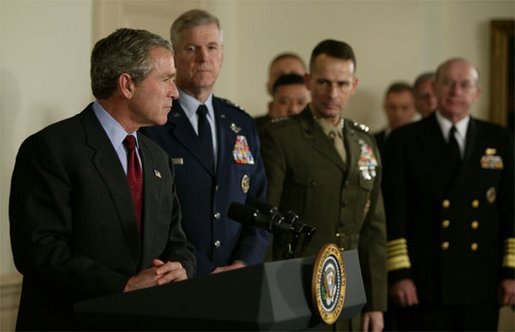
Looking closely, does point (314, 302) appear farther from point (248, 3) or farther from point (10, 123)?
point (248, 3)

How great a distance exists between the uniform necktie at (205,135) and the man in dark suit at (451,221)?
4.29ft

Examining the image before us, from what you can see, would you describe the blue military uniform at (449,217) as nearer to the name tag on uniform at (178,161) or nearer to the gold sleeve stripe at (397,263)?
the gold sleeve stripe at (397,263)

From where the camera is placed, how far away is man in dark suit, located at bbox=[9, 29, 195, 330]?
2.28 metres

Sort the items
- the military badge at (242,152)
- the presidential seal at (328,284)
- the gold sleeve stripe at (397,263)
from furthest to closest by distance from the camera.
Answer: the gold sleeve stripe at (397,263) → the military badge at (242,152) → the presidential seal at (328,284)

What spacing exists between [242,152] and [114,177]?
86 cm

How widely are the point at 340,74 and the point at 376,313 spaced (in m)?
0.95

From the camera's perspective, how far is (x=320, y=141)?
11.7 feet

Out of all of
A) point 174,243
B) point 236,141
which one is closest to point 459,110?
point 236,141

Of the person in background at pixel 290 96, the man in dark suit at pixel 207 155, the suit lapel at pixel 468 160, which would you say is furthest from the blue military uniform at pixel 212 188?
the person in background at pixel 290 96

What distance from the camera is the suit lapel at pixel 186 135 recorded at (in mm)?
3041

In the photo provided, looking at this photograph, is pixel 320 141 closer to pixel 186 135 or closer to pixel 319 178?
pixel 319 178

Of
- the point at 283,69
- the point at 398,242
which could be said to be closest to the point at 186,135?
the point at 398,242

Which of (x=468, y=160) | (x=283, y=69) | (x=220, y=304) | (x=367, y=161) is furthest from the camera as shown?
(x=283, y=69)

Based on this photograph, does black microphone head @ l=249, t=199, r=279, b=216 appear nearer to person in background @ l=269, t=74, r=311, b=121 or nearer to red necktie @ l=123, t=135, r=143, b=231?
red necktie @ l=123, t=135, r=143, b=231
